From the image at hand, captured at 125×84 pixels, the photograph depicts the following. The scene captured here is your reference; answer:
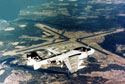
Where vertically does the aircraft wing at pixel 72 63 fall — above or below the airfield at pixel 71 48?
above

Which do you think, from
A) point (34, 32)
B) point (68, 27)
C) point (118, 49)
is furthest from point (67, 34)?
point (118, 49)

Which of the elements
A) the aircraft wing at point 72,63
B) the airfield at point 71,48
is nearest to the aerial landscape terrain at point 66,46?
the airfield at point 71,48

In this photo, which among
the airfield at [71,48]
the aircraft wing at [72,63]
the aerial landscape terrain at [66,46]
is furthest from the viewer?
the airfield at [71,48]

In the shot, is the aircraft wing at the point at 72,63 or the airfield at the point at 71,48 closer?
the aircraft wing at the point at 72,63

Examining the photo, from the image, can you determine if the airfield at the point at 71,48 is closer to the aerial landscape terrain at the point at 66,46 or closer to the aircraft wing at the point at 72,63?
the aerial landscape terrain at the point at 66,46

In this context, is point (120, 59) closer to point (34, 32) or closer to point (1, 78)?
point (1, 78)

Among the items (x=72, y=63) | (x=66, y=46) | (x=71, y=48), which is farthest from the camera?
(x=66, y=46)

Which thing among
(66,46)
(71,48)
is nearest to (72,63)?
(71,48)

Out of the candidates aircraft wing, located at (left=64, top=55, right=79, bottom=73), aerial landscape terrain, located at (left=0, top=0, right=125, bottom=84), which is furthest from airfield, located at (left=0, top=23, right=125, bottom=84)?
aircraft wing, located at (left=64, top=55, right=79, bottom=73)

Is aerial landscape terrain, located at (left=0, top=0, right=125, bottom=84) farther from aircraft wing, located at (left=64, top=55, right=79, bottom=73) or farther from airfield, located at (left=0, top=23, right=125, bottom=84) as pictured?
aircraft wing, located at (left=64, top=55, right=79, bottom=73)

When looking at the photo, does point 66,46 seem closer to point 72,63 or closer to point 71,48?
point 71,48
